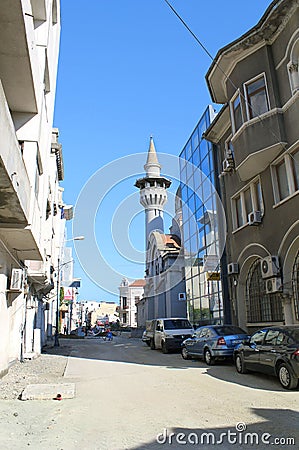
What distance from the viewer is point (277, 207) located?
1569cm

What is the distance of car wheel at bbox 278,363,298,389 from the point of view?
8797 mm

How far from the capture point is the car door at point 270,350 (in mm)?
9688

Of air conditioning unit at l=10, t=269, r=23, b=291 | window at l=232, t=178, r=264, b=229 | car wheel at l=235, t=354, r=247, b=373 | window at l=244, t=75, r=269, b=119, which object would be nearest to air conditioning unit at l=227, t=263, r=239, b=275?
window at l=232, t=178, r=264, b=229

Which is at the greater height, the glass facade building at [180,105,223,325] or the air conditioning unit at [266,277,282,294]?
the glass facade building at [180,105,223,325]

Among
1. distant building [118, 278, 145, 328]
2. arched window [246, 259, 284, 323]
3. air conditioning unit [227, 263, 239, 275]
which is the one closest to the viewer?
arched window [246, 259, 284, 323]

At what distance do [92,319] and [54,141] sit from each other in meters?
126

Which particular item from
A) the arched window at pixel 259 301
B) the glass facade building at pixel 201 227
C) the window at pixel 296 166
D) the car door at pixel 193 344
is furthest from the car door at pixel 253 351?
the glass facade building at pixel 201 227

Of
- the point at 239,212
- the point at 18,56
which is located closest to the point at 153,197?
the point at 239,212

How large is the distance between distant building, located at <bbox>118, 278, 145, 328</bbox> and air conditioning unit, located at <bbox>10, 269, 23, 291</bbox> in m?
74.2

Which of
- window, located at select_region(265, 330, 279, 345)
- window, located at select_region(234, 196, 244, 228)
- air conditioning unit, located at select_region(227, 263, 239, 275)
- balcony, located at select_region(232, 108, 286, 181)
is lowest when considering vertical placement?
window, located at select_region(265, 330, 279, 345)

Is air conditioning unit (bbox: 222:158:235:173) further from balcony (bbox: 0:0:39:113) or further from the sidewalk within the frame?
the sidewalk

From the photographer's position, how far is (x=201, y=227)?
2636cm

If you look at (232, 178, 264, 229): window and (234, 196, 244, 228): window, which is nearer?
(232, 178, 264, 229): window

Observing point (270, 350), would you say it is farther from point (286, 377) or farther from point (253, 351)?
point (253, 351)
